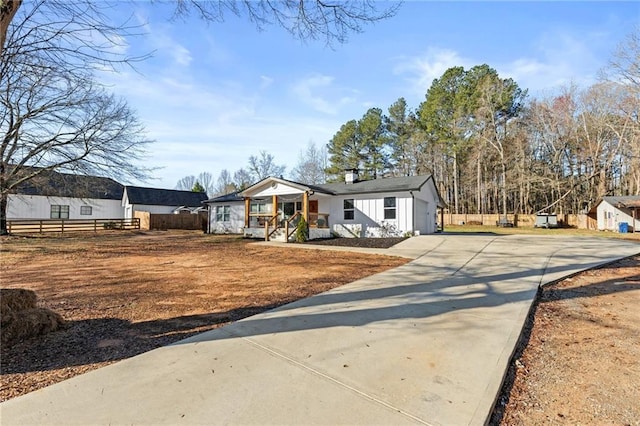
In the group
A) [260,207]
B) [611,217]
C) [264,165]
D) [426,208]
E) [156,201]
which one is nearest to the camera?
[426,208]

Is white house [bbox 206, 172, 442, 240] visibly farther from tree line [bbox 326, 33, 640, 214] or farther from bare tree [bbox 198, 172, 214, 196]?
bare tree [bbox 198, 172, 214, 196]

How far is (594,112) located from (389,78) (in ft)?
102

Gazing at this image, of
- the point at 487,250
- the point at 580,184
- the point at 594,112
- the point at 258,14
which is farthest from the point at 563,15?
the point at 580,184

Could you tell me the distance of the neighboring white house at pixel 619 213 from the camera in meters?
24.0

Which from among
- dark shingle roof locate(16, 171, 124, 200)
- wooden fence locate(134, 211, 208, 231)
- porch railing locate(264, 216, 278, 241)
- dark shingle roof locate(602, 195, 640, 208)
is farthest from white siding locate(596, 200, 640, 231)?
dark shingle roof locate(16, 171, 124, 200)

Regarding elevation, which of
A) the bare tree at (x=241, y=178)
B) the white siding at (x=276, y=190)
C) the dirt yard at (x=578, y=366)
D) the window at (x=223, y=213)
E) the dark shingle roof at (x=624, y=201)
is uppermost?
the bare tree at (x=241, y=178)

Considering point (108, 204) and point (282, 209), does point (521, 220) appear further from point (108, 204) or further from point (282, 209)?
point (108, 204)

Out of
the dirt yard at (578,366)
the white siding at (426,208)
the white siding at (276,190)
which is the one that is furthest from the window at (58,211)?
the dirt yard at (578,366)

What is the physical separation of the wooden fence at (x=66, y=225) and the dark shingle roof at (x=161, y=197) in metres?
3.84

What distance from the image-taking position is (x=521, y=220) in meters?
32.7

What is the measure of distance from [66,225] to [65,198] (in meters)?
3.32

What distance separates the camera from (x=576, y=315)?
4.55m

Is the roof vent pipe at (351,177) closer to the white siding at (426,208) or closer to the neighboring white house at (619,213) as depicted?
the white siding at (426,208)

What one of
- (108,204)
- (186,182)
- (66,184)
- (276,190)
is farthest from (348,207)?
(186,182)
